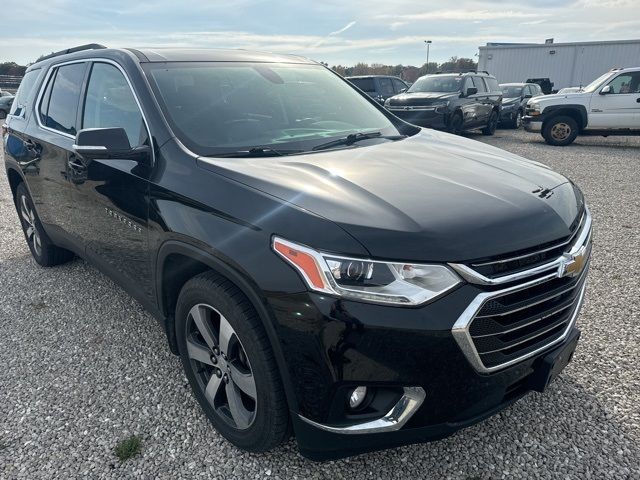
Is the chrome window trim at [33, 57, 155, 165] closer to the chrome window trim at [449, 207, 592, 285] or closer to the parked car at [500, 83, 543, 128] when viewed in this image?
the chrome window trim at [449, 207, 592, 285]

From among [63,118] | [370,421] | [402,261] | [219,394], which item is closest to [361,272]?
[402,261]

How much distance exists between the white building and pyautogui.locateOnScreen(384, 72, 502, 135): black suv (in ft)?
51.0

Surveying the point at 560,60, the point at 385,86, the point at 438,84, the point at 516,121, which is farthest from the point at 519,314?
the point at 560,60

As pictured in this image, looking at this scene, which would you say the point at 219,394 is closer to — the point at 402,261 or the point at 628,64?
the point at 402,261

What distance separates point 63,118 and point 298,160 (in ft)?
7.47

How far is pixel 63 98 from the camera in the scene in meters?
3.78

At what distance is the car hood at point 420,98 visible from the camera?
41.7ft

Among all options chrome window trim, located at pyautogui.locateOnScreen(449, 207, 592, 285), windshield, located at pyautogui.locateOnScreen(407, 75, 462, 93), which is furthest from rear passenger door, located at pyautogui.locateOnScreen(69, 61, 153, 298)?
windshield, located at pyautogui.locateOnScreen(407, 75, 462, 93)

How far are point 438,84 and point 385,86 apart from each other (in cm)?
288

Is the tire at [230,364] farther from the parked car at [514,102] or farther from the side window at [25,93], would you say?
the parked car at [514,102]

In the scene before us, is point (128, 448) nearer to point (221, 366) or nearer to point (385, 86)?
point (221, 366)

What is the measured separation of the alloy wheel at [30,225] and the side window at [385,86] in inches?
510

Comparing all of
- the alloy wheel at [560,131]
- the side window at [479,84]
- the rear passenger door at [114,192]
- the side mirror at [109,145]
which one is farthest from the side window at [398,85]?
the side mirror at [109,145]

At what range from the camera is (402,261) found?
68.2 inches
